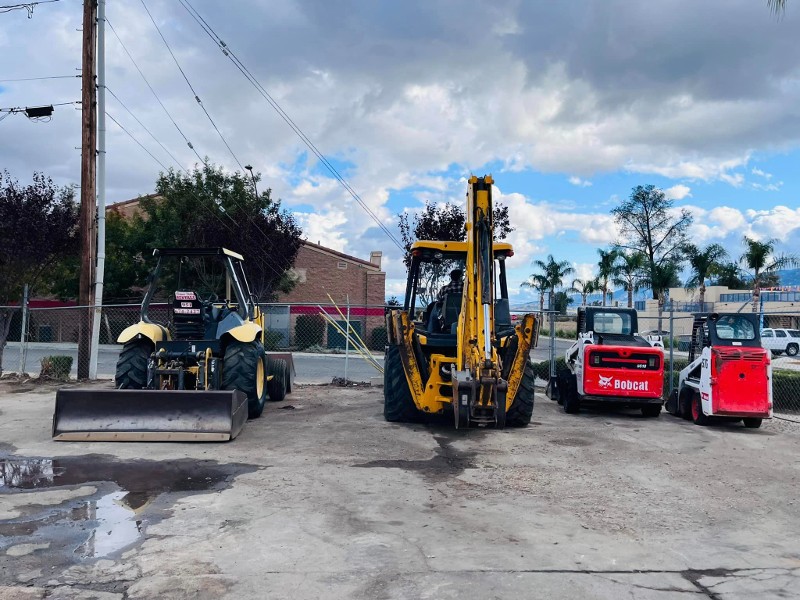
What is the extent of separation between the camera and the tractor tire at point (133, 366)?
10086mm

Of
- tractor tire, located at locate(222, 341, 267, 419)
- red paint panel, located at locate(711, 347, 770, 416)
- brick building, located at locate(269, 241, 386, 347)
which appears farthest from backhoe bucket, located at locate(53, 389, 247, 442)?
brick building, located at locate(269, 241, 386, 347)

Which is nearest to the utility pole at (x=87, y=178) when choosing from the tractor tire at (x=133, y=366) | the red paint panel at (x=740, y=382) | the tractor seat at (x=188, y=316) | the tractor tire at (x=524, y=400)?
the tractor tire at (x=133, y=366)

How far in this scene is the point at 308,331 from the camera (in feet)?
104

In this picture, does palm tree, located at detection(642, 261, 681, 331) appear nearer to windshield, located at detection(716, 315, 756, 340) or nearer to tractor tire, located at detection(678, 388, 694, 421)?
tractor tire, located at detection(678, 388, 694, 421)

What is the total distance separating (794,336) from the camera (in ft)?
123

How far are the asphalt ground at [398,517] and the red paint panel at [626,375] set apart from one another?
2.20 meters

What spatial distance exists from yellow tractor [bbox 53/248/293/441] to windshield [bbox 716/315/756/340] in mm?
7214

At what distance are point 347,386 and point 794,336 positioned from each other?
30471 mm

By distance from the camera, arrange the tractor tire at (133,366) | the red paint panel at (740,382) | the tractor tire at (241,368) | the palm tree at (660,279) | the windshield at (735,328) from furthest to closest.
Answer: the palm tree at (660,279), the windshield at (735,328), the red paint panel at (740,382), the tractor tire at (133,366), the tractor tire at (241,368)

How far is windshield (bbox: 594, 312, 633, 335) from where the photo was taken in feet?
43.6

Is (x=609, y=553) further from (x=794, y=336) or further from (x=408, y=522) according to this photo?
(x=794, y=336)

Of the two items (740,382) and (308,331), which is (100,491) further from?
(308,331)

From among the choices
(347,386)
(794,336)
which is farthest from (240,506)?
(794,336)

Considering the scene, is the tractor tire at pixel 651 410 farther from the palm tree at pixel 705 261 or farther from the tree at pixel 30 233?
the palm tree at pixel 705 261
